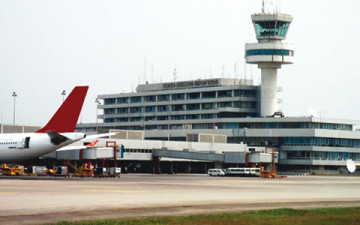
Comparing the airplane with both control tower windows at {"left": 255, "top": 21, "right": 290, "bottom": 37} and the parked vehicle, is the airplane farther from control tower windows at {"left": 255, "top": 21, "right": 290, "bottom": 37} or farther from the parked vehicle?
control tower windows at {"left": 255, "top": 21, "right": 290, "bottom": 37}

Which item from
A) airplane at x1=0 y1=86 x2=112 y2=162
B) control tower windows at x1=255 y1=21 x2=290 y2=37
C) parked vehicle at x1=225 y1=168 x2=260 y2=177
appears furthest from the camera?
control tower windows at x1=255 y1=21 x2=290 y2=37

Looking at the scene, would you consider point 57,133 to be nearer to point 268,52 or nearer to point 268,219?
point 268,219

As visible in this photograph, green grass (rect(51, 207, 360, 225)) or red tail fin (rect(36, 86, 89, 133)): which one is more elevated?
red tail fin (rect(36, 86, 89, 133))

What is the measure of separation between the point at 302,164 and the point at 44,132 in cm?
12192

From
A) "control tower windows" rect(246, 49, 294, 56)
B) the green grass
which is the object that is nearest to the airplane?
the green grass

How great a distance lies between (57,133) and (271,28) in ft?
406

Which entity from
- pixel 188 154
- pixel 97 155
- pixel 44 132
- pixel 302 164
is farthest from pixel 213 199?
pixel 302 164

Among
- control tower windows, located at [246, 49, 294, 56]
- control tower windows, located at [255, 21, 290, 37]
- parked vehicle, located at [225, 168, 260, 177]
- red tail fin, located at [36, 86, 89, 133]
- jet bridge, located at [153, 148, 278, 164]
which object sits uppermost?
control tower windows, located at [255, 21, 290, 37]

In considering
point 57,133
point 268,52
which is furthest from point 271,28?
point 57,133

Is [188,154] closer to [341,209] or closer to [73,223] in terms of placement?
[341,209]

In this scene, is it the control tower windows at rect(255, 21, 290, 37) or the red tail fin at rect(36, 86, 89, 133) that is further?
the control tower windows at rect(255, 21, 290, 37)

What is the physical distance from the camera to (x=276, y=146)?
653 feet

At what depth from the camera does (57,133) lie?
82875 millimetres

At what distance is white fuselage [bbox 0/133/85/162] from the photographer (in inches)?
3314
